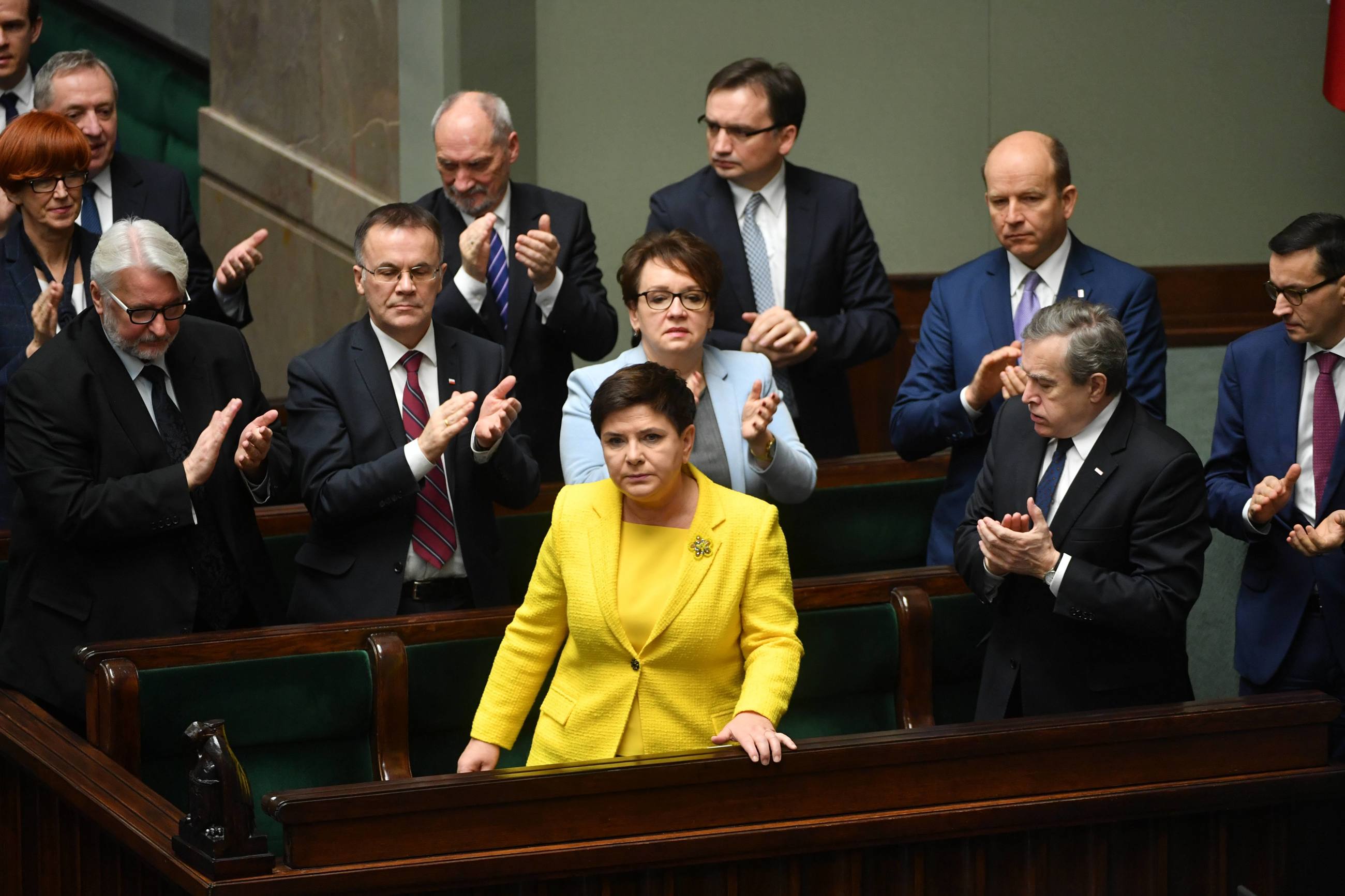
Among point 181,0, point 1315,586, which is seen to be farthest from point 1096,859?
point 181,0

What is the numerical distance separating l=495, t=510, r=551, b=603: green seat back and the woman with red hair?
985 millimetres

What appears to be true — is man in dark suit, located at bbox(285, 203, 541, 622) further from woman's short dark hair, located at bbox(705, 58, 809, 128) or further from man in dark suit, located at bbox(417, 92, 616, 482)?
woman's short dark hair, located at bbox(705, 58, 809, 128)

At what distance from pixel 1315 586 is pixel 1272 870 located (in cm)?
68

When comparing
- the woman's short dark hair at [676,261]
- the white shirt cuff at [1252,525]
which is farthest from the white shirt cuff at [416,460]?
the white shirt cuff at [1252,525]

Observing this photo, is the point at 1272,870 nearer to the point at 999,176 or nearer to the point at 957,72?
the point at 999,176

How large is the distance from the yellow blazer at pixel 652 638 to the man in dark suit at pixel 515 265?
1.06m

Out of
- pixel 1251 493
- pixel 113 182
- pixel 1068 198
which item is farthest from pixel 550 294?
pixel 1251 493

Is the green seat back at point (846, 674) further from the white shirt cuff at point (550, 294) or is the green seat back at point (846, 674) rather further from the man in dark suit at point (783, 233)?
the white shirt cuff at point (550, 294)

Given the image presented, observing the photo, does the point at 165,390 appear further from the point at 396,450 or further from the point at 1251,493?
the point at 1251,493

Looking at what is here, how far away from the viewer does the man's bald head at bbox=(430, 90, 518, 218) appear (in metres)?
3.57

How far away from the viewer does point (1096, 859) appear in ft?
8.05

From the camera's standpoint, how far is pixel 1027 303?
3.36 m

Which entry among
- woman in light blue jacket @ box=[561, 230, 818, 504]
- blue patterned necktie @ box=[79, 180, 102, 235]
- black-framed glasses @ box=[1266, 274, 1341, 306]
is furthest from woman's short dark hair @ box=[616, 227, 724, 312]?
blue patterned necktie @ box=[79, 180, 102, 235]

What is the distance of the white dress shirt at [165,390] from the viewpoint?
114 inches
